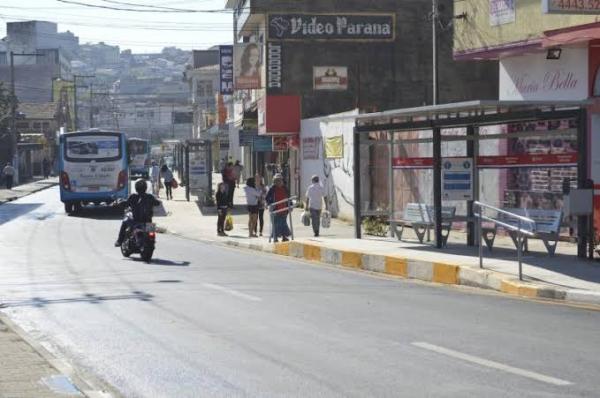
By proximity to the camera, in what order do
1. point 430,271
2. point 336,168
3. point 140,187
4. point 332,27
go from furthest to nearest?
1. point 332,27
2. point 336,168
3. point 140,187
4. point 430,271

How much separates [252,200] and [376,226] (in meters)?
4.05

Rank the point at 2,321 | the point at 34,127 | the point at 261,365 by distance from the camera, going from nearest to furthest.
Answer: the point at 261,365 → the point at 2,321 → the point at 34,127

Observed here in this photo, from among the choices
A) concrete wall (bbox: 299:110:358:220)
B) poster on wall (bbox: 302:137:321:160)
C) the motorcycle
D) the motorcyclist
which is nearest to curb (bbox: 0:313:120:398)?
the motorcycle

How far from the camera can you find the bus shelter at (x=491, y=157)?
53.1 feet

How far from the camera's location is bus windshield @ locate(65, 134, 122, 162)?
125 ft

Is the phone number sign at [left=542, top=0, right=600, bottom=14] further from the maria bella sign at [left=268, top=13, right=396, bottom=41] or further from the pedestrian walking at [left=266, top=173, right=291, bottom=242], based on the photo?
the maria bella sign at [left=268, top=13, right=396, bottom=41]

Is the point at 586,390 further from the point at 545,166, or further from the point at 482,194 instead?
the point at 482,194

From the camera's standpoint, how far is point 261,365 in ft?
29.4

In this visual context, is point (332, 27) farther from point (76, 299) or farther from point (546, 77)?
point (76, 299)

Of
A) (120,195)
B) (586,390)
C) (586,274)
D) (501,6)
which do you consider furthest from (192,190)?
(586,390)

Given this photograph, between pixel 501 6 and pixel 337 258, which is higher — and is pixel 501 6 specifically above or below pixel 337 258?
above

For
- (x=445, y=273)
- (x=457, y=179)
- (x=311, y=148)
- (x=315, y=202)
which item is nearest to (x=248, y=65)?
(x=311, y=148)

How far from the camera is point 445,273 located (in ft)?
51.8

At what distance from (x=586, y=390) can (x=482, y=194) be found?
15020 mm
